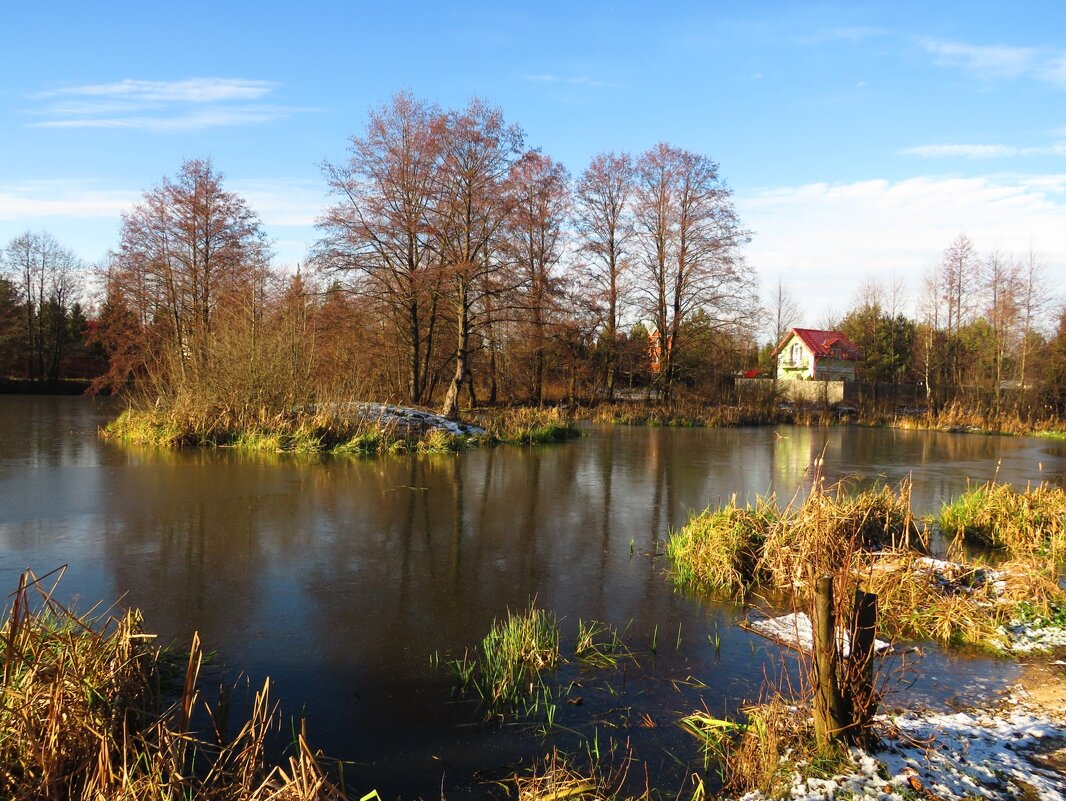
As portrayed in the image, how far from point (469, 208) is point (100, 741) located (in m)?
20.1

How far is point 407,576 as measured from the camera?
6.89 m

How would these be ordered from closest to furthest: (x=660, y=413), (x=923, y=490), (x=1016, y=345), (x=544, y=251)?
(x=923, y=490)
(x=660, y=413)
(x=544, y=251)
(x=1016, y=345)

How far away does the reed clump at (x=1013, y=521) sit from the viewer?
797 centimetres

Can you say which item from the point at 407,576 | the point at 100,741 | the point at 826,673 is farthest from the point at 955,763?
the point at 407,576

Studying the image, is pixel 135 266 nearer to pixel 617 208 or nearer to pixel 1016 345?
pixel 617 208

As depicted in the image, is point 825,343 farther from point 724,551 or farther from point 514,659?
point 514,659

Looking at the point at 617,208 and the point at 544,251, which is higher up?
the point at 617,208

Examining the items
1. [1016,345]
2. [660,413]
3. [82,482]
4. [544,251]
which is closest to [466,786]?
[82,482]

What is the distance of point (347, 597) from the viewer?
245 inches

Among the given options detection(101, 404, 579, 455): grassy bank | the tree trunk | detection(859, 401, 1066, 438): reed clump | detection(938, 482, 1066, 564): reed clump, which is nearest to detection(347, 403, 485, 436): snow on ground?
detection(101, 404, 579, 455): grassy bank

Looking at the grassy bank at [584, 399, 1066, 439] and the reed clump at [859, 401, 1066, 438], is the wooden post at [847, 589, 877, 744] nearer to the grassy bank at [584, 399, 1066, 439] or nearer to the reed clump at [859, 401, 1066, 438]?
the grassy bank at [584, 399, 1066, 439]

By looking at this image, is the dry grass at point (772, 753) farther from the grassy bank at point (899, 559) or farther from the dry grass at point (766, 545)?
the dry grass at point (766, 545)

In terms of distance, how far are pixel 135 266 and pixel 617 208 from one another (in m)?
19.8

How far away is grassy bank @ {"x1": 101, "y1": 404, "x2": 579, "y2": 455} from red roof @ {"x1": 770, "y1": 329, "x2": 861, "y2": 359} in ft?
104
